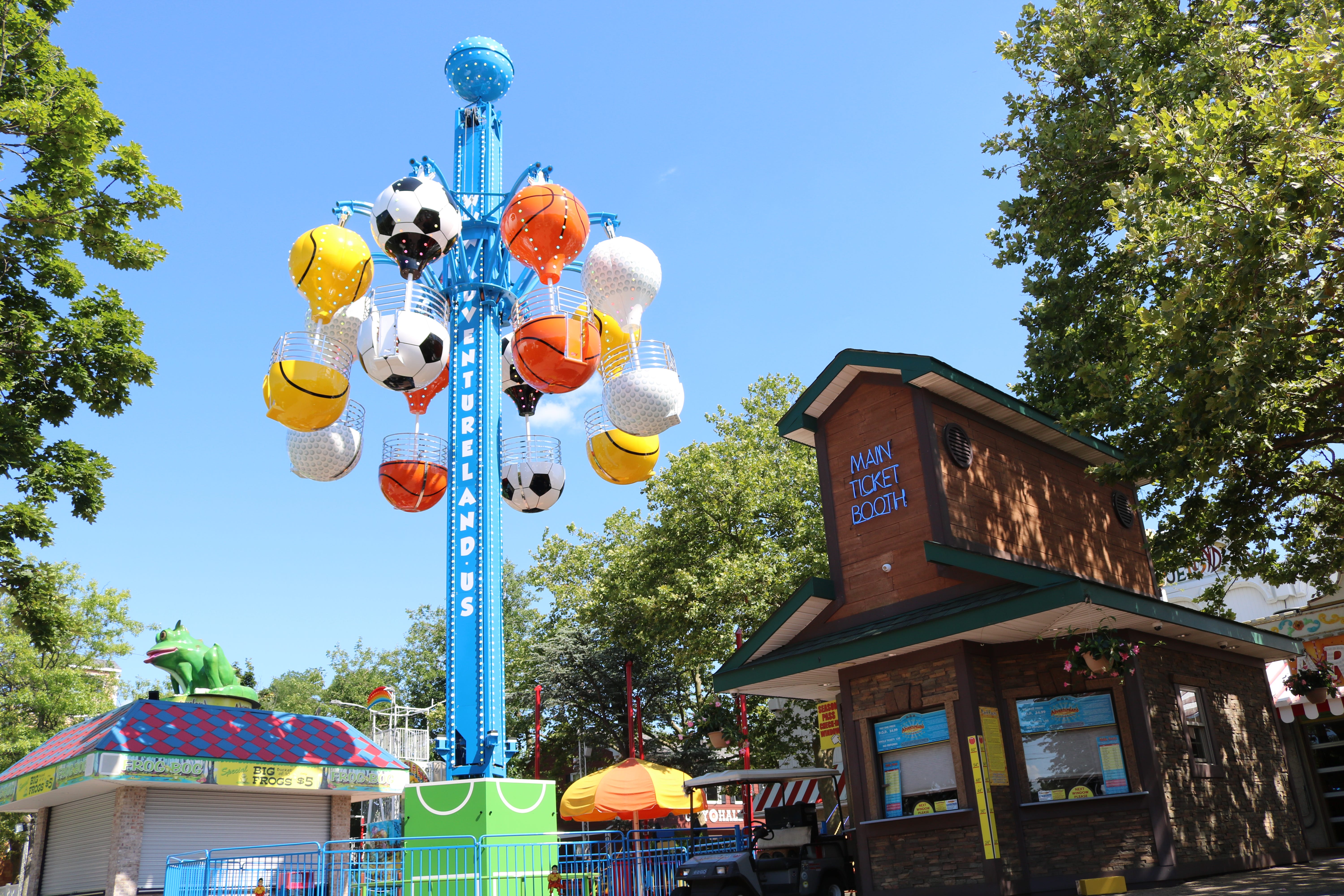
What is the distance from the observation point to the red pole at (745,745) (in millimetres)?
16406

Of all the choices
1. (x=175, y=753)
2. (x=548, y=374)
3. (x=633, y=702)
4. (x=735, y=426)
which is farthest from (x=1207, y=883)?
(x=633, y=702)

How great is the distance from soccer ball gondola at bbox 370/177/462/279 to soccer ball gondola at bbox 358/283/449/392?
0.43 m

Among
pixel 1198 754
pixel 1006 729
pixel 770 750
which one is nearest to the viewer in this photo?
pixel 1006 729

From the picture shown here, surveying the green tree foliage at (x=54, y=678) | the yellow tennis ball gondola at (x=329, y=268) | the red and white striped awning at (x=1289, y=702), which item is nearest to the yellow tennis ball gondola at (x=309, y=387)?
the yellow tennis ball gondola at (x=329, y=268)

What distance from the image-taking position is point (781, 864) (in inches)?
505

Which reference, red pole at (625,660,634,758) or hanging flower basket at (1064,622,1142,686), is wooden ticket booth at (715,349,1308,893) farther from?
red pole at (625,660,634,758)

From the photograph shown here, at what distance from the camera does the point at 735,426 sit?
111 feet

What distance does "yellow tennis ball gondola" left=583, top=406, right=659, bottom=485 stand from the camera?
14.0 metres

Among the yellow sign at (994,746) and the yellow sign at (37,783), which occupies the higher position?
the yellow sign at (37,783)

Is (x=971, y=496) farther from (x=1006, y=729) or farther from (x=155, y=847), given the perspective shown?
(x=155, y=847)

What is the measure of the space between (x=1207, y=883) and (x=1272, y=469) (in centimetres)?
595

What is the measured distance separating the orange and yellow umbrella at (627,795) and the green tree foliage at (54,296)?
1109cm

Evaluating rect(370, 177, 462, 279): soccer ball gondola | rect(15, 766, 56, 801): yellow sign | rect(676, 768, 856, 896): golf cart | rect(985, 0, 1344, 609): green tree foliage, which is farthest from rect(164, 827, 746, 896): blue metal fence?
rect(985, 0, 1344, 609): green tree foliage

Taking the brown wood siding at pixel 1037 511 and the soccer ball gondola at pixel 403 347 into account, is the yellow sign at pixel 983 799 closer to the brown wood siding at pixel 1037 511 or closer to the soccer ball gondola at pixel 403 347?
the brown wood siding at pixel 1037 511
